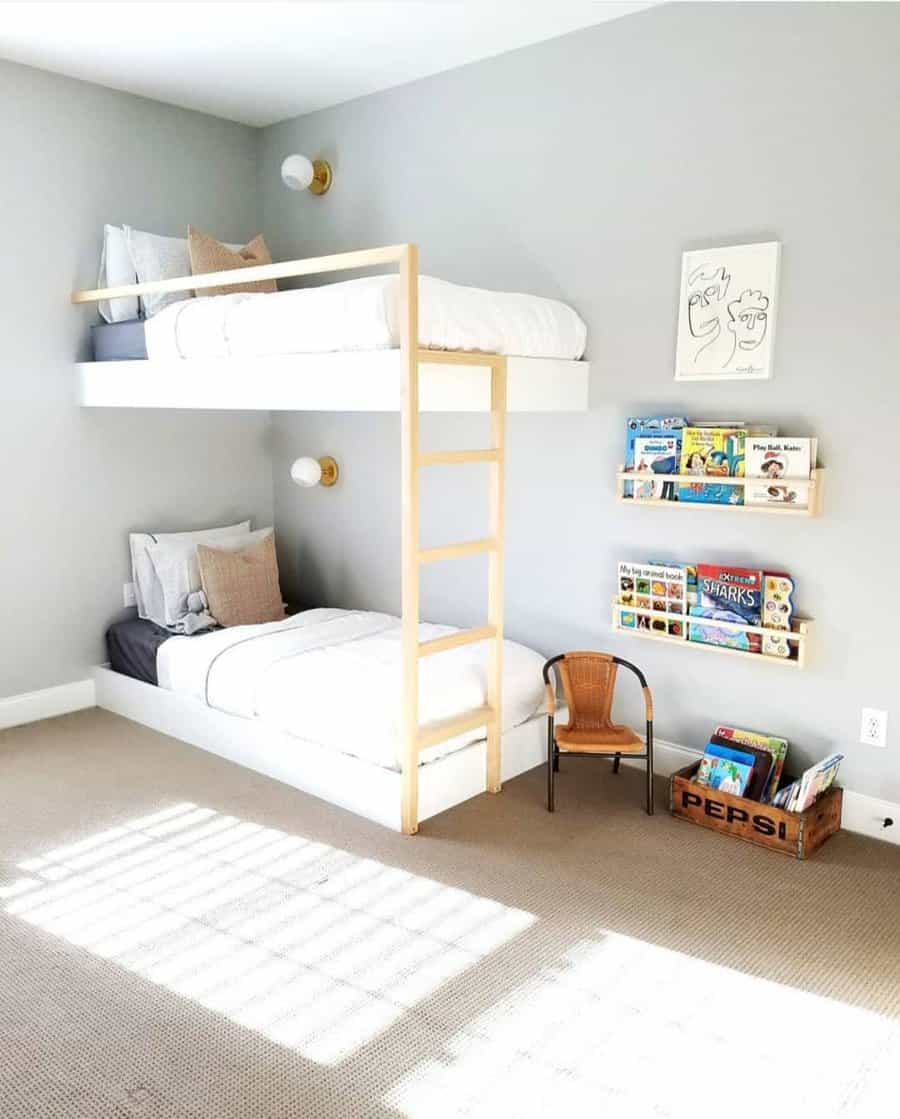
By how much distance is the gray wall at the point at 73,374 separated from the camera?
388cm

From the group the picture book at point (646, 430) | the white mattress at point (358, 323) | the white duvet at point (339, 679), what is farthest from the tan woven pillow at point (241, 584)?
the picture book at point (646, 430)

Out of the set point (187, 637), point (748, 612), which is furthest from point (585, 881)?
point (187, 637)

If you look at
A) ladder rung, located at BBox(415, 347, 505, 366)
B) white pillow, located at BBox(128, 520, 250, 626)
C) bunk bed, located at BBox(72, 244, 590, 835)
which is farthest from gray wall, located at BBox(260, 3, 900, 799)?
white pillow, located at BBox(128, 520, 250, 626)

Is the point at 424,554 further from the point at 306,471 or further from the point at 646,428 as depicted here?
the point at 306,471

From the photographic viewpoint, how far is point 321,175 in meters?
4.37

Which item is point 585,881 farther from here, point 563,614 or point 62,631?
point 62,631

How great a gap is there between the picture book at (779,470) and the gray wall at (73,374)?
2.69 meters

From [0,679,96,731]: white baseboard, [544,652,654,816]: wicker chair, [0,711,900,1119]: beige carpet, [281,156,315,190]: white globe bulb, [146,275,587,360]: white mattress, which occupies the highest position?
[281,156,315,190]: white globe bulb

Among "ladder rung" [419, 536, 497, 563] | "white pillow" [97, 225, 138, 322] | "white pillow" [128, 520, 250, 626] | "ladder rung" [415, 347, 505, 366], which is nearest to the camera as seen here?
"ladder rung" [415, 347, 505, 366]

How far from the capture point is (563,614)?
3779 mm

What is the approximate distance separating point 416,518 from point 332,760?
0.93 metres

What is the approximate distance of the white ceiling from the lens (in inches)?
127

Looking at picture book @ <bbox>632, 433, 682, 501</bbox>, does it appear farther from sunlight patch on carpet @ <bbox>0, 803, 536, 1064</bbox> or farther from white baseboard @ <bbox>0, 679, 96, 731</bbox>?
white baseboard @ <bbox>0, 679, 96, 731</bbox>

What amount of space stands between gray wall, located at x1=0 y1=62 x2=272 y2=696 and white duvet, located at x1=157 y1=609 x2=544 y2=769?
2.03 feet
